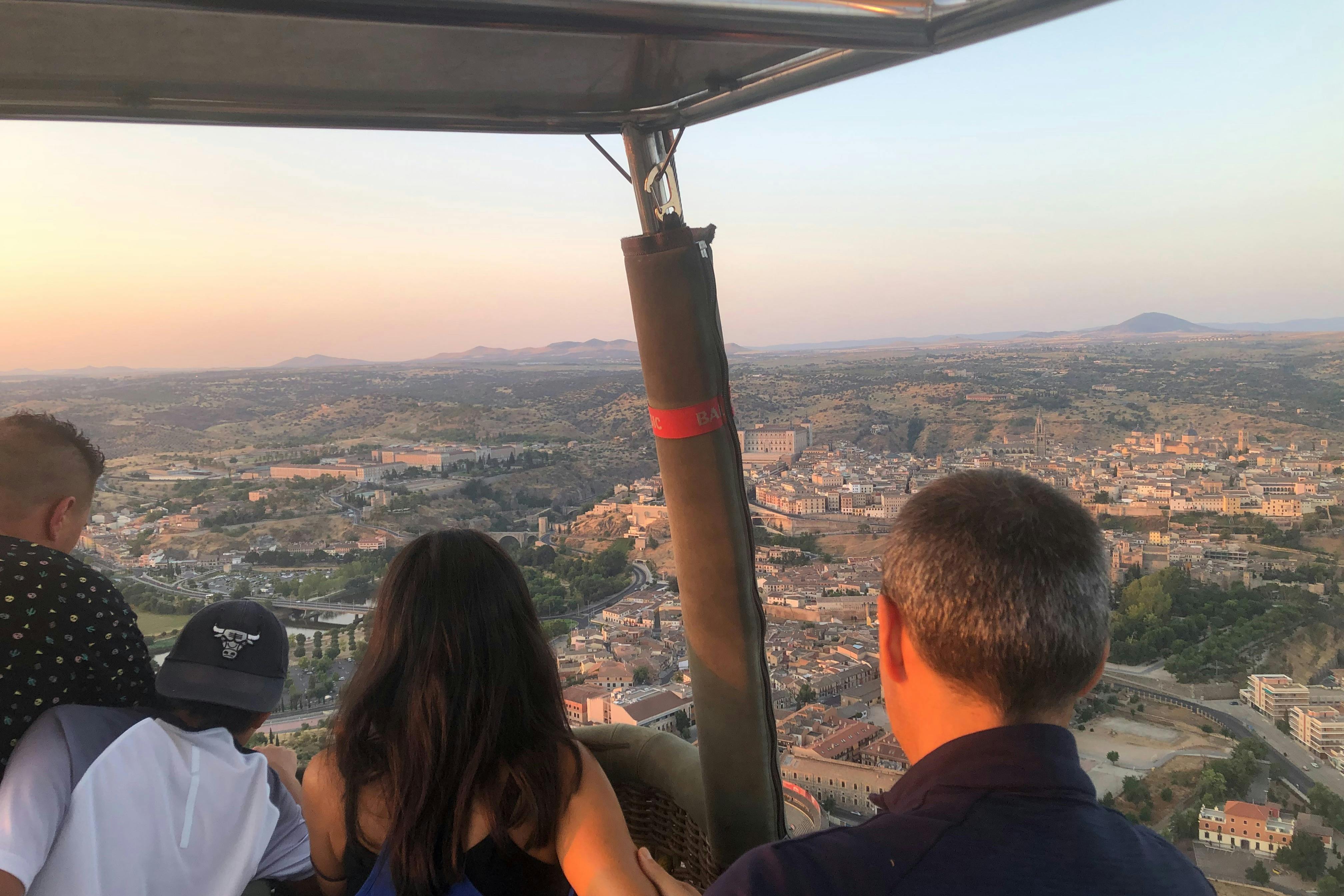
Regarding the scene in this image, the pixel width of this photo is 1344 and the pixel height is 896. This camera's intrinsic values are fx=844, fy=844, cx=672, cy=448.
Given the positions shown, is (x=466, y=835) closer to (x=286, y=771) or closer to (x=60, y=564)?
(x=286, y=771)

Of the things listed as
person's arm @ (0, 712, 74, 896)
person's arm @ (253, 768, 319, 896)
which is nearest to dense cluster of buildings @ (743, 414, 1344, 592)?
person's arm @ (253, 768, 319, 896)

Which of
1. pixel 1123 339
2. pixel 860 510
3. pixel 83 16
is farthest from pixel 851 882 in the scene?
pixel 1123 339

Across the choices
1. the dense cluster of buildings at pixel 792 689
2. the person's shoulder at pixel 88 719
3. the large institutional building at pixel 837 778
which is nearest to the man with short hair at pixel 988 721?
the dense cluster of buildings at pixel 792 689

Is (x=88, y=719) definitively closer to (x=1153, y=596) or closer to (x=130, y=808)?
(x=130, y=808)

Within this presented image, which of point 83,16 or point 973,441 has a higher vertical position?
point 83,16

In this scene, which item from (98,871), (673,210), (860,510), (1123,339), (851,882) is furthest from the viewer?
(1123,339)

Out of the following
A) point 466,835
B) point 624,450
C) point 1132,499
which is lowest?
point 466,835

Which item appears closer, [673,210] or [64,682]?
[64,682]
